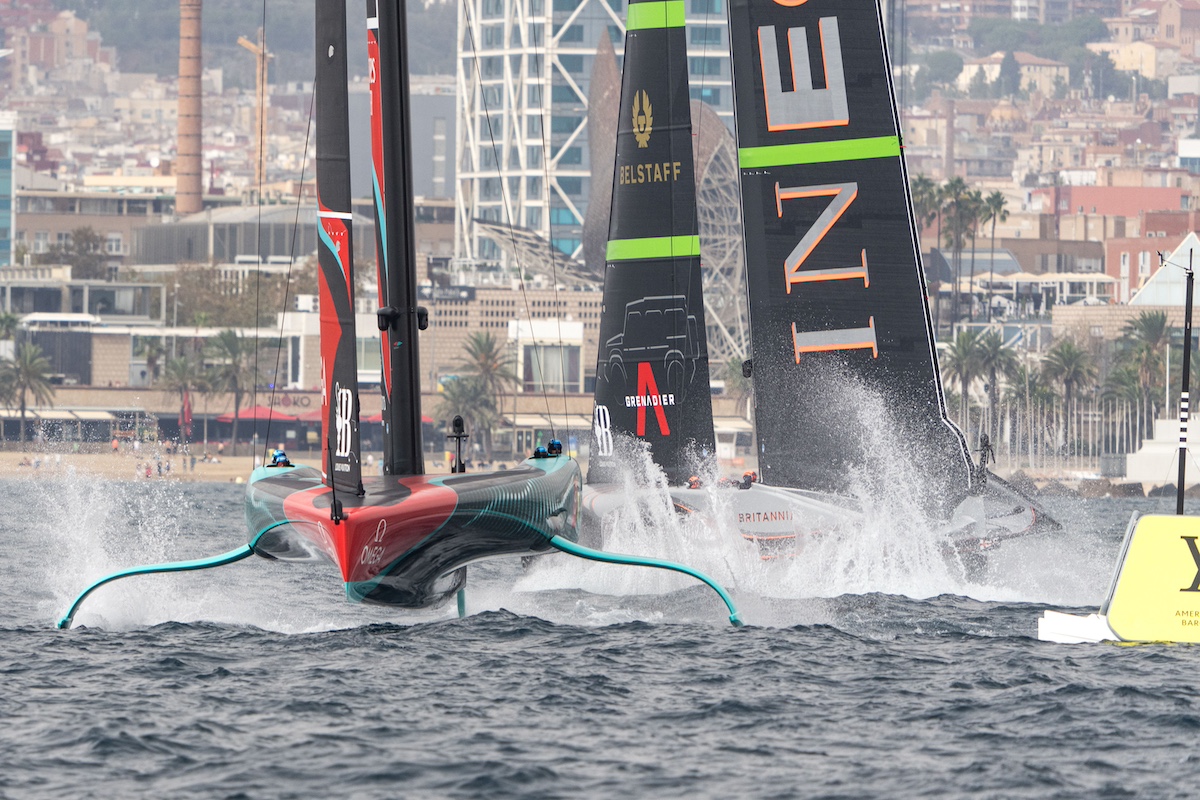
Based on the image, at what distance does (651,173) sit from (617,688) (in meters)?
12.8

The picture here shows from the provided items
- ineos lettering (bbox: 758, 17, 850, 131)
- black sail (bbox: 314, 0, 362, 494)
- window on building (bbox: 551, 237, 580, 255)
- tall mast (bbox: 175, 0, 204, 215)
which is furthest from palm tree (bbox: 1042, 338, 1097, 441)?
black sail (bbox: 314, 0, 362, 494)

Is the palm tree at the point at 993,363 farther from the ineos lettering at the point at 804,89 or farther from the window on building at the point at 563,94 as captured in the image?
the window on building at the point at 563,94

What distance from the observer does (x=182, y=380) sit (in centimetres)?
10856

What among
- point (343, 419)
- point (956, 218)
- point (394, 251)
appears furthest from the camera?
point (956, 218)

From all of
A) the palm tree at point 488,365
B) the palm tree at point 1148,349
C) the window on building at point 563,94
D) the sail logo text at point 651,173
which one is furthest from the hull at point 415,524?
the window on building at point 563,94

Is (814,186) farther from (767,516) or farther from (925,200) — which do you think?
(925,200)

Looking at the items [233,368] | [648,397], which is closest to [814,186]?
[648,397]

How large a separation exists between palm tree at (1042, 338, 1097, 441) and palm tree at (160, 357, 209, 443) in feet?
160

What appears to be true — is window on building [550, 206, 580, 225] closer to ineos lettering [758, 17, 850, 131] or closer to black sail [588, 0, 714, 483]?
black sail [588, 0, 714, 483]

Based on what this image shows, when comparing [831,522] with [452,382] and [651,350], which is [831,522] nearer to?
[651,350]

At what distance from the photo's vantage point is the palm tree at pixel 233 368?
4250 inches

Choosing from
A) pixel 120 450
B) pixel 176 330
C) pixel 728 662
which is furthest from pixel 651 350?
pixel 176 330

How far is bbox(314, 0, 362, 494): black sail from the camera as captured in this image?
17359 millimetres

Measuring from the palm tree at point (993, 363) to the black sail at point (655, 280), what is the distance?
8348 centimetres
